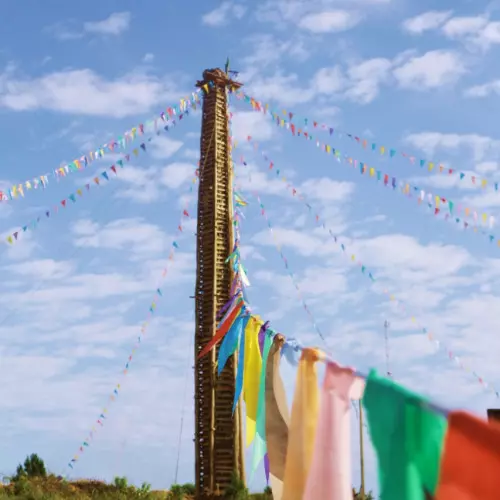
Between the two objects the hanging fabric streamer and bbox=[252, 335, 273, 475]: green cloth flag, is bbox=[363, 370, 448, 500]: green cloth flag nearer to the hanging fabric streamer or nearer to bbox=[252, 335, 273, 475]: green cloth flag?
the hanging fabric streamer

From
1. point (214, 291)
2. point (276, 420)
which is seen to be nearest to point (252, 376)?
point (276, 420)

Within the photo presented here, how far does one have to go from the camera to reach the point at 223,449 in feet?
48.8

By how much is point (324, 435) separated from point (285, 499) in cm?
104

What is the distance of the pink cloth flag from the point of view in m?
5.06

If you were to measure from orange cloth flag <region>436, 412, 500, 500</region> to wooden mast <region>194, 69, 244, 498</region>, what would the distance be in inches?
448

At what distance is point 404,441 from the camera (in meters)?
4.07

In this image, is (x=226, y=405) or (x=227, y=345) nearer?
(x=227, y=345)

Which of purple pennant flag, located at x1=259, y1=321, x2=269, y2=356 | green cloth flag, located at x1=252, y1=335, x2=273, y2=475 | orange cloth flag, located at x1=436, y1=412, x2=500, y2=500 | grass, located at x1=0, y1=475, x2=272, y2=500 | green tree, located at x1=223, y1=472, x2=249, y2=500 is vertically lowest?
grass, located at x1=0, y1=475, x2=272, y2=500

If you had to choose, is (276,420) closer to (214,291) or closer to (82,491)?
(214,291)

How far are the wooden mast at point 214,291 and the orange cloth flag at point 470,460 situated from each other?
11386mm

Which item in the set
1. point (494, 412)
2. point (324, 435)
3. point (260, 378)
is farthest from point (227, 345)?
point (324, 435)

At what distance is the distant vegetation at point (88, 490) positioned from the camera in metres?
14.6

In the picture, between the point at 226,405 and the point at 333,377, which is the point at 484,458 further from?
the point at 226,405

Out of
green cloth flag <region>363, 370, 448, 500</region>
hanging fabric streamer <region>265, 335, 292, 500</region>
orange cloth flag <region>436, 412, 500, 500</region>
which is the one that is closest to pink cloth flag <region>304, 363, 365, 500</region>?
green cloth flag <region>363, 370, 448, 500</region>
